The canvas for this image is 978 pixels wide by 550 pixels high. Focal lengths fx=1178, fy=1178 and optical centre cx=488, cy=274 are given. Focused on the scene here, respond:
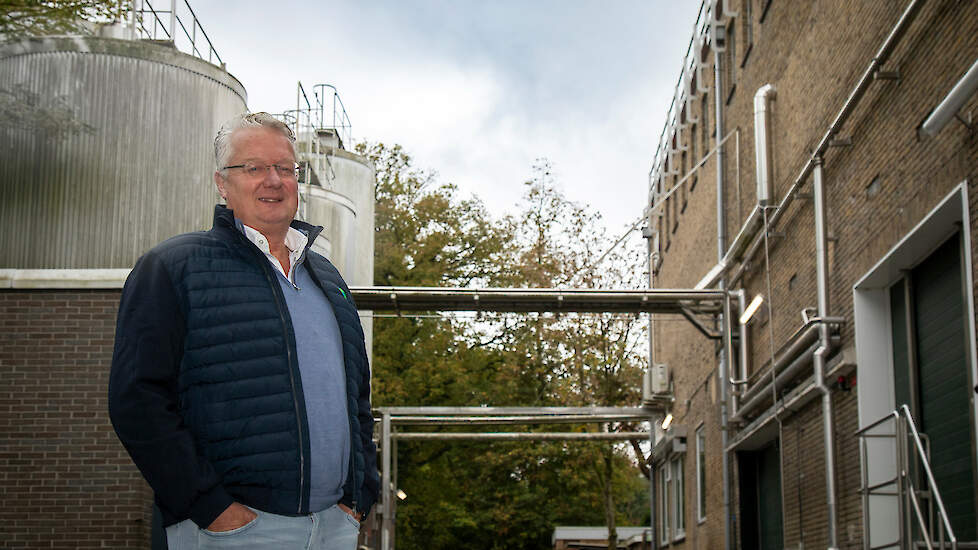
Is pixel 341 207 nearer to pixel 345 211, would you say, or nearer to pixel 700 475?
pixel 345 211

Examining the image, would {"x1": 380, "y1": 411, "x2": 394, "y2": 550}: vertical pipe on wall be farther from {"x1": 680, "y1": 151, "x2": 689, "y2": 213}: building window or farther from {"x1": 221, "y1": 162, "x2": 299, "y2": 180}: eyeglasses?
{"x1": 221, "y1": 162, "x2": 299, "y2": 180}: eyeglasses

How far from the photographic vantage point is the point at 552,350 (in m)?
33.1

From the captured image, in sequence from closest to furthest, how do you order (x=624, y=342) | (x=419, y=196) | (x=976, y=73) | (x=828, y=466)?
1. (x=976, y=73)
2. (x=828, y=466)
3. (x=624, y=342)
4. (x=419, y=196)

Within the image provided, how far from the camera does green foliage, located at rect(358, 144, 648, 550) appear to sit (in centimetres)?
3219

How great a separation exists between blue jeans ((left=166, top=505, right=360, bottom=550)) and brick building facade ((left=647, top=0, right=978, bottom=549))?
5.74 meters

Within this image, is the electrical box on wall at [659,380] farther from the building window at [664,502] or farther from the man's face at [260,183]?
the man's face at [260,183]

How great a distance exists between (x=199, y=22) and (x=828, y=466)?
35.1ft

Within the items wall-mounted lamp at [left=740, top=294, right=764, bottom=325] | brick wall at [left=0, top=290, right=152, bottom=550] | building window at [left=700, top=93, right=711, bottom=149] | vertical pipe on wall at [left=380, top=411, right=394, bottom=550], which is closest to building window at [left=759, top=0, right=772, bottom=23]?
wall-mounted lamp at [left=740, top=294, right=764, bottom=325]

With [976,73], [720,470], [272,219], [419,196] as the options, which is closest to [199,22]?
[720,470]

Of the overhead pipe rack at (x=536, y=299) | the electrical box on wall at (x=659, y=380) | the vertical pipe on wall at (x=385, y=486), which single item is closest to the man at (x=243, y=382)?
the overhead pipe rack at (x=536, y=299)

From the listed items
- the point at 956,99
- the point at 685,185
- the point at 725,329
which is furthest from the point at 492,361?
the point at 956,99

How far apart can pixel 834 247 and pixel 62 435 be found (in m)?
8.87

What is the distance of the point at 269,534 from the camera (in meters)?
2.97

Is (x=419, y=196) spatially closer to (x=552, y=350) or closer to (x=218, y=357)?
(x=552, y=350)
